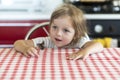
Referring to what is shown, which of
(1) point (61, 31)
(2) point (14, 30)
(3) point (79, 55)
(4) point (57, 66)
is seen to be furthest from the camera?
(2) point (14, 30)

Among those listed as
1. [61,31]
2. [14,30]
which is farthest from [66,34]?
→ [14,30]

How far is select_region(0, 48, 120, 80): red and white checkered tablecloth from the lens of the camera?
1.04m

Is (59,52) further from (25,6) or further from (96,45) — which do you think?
(25,6)

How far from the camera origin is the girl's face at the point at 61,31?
1.55m

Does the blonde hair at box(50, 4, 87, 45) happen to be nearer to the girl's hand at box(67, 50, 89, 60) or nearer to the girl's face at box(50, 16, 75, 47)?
the girl's face at box(50, 16, 75, 47)

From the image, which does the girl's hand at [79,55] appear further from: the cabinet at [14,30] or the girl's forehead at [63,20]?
the cabinet at [14,30]

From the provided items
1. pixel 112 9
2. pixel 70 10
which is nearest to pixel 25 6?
pixel 112 9

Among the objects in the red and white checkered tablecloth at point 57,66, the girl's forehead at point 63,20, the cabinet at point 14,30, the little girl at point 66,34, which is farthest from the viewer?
the cabinet at point 14,30

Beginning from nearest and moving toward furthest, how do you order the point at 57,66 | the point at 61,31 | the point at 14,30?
the point at 57,66, the point at 61,31, the point at 14,30

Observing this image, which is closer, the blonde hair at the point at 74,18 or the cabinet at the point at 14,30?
the blonde hair at the point at 74,18

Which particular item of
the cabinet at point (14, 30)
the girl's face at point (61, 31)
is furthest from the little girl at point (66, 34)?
the cabinet at point (14, 30)

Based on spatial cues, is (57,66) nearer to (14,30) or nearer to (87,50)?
(87,50)

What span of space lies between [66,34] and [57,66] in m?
0.43

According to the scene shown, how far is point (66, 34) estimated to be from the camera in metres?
1.58
